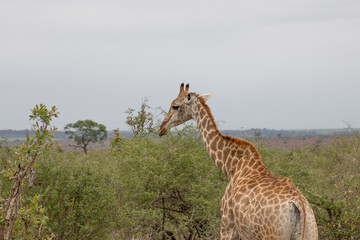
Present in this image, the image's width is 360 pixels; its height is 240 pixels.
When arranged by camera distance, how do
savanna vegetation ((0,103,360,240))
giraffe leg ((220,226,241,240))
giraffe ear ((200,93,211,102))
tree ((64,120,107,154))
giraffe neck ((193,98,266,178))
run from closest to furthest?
giraffe leg ((220,226,241,240)) < giraffe neck ((193,98,266,178)) < giraffe ear ((200,93,211,102)) < savanna vegetation ((0,103,360,240)) < tree ((64,120,107,154))

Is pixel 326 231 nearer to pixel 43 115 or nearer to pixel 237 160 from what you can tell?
pixel 237 160

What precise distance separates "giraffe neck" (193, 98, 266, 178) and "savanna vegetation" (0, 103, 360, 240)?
2.25 meters

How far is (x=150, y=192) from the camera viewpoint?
11.4 meters

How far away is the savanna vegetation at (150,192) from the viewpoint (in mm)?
8805

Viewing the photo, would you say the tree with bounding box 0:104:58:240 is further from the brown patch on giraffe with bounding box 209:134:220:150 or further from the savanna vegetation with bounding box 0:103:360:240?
the brown patch on giraffe with bounding box 209:134:220:150

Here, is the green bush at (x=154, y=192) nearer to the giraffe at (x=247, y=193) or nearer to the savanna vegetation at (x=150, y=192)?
the savanna vegetation at (x=150, y=192)

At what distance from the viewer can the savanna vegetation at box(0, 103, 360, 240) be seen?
880 centimetres

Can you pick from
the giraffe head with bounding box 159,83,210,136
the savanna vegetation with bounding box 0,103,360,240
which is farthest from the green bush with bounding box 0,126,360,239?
→ the giraffe head with bounding box 159,83,210,136

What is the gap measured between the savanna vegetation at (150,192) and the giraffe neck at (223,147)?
225 cm

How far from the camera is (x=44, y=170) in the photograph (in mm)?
8828

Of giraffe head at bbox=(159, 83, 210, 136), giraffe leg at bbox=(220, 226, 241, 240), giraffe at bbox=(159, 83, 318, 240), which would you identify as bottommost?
giraffe leg at bbox=(220, 226, 241, 240)

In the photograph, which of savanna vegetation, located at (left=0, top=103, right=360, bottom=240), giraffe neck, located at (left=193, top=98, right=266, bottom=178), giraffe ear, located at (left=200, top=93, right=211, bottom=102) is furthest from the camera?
savanna vegetation, located at (left=0, top=103, right=360, bottom=240)

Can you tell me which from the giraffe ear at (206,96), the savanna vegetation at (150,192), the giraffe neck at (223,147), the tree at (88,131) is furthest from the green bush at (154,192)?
the tree at (88,131)

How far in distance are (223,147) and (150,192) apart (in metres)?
4.60
